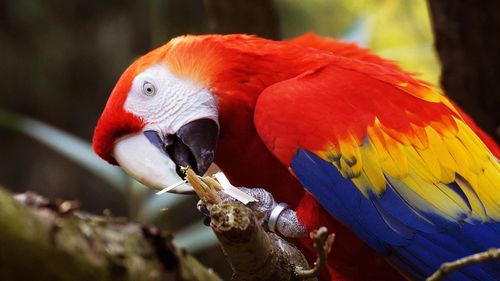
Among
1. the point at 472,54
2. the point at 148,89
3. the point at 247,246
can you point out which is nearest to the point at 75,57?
the point at 472,54

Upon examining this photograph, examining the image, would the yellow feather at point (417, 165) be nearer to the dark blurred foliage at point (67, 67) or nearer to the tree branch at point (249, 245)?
the tree branch at point (249, 245)

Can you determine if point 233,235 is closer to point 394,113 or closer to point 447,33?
point 394,113

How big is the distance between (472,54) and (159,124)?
1.05m

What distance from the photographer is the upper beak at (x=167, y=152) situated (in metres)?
1.60

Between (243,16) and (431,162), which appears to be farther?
(243,16)

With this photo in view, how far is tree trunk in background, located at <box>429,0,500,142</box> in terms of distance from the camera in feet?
7.30

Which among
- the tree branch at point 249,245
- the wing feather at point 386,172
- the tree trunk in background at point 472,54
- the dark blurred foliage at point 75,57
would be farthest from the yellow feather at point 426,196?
the dark blurred foliage at point 75,57

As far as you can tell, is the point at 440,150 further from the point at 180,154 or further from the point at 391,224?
the point at 180,154

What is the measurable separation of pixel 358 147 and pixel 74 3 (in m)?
3.02

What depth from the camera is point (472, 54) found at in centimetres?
227

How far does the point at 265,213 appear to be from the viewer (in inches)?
58.7

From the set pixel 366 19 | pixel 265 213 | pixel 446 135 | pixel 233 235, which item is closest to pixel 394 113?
pixel 446 135

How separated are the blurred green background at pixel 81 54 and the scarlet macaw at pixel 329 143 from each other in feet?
6.79

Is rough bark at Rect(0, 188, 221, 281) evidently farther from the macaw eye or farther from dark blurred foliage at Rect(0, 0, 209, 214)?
dark blurred foliage at Rect(0, 0, 209, 214)
